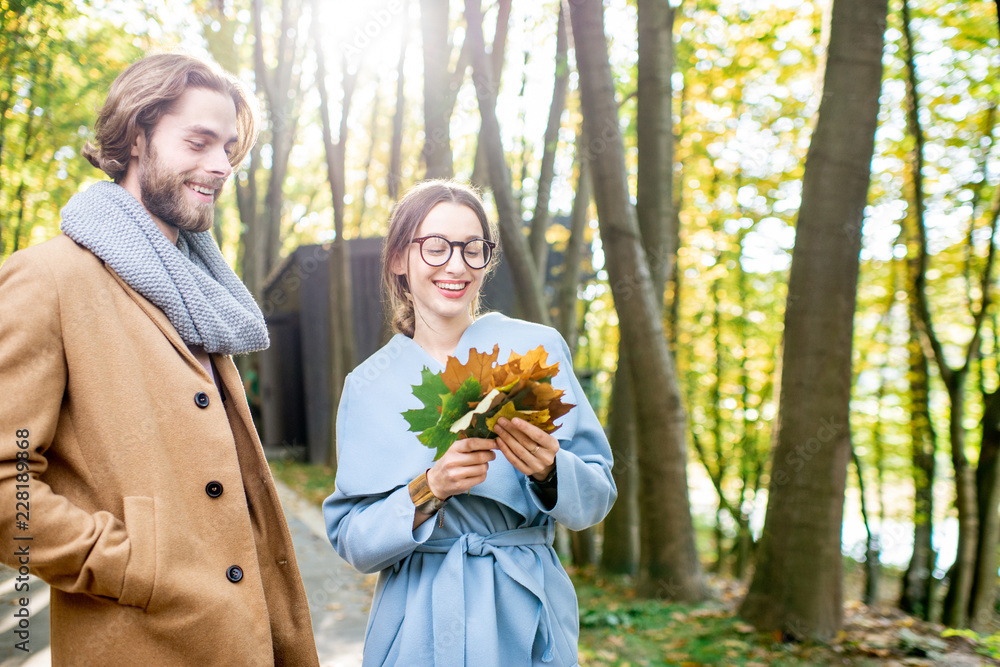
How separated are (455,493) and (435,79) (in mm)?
5851

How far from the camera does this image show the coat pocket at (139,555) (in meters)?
1.56

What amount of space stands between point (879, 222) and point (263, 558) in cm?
1035

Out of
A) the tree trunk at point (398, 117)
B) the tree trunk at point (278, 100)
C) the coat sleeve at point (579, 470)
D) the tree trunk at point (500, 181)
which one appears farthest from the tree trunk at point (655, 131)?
the tree trunk at point (278, 100)

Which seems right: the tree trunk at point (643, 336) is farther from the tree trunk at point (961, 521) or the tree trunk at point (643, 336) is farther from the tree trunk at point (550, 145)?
the tree trunk at point (961, 521)

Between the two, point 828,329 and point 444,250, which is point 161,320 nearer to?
point 444,250

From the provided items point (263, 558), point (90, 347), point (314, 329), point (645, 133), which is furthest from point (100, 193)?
point (314, 329)

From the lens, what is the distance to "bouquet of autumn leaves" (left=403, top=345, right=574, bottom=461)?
162cm

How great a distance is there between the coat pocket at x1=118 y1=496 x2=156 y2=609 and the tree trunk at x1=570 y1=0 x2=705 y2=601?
4.36m

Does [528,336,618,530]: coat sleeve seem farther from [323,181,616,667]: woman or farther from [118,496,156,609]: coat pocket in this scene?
[118,496,156,609]: coat pocket

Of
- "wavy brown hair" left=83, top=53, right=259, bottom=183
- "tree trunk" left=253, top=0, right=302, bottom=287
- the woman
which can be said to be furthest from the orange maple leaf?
"tree trunk" left=253, top=0, right=302, bottom=287

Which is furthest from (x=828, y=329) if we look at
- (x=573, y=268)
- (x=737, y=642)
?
(x=573, y=268)

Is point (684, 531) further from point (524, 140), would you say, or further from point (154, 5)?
point (154, 5)

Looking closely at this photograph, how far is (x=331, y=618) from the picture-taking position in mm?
5641

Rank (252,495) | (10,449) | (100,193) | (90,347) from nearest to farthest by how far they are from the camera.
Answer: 1. (10,449)
2. (90,347)
3. (100,193)
4. (252,495)
